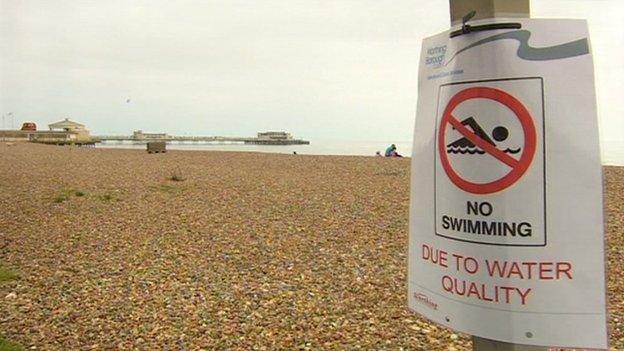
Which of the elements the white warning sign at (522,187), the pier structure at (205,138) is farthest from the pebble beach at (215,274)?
the pier structure at (205,138)

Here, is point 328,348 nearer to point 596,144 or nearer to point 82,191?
point 596,144

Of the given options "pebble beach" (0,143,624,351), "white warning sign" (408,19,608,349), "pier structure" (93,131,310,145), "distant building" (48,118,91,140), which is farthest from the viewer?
"pier structure" (93,131,310,145)

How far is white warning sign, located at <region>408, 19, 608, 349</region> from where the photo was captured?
1.21m

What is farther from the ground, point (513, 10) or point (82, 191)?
point (513, 10)

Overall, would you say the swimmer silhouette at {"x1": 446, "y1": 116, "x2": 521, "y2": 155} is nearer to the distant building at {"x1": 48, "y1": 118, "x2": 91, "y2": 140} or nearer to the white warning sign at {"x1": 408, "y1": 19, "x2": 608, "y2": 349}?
the white warning sign at {"x1": 408, "y1": 19, "x2": 608, "y2": 349}

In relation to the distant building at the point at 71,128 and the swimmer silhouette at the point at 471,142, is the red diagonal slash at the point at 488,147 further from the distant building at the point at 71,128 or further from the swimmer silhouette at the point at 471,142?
the distant building at the point at 71,128

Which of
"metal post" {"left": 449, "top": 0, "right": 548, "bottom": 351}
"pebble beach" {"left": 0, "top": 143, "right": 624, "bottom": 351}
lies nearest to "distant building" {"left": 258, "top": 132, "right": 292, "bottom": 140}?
"pebble beach" {"left": 0, "top": 143, "right": 624, "bottom": 351}

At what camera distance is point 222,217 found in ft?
30.3

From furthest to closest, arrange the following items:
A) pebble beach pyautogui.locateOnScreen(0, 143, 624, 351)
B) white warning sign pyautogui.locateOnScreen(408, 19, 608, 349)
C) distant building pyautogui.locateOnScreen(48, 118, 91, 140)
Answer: distant building pyautogui.locateOnScreen(48, 118, 91, 140)
pebble beach pyautogui.locateOnScreen(0, 143, 624, 351)
white warning sign pyautogui.locateOnScreen(408, 19, 608, 349)

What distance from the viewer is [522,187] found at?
126 cm

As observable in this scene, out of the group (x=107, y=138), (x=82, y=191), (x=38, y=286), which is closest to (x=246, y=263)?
(x=38, y=286)

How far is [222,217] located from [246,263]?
133 inches

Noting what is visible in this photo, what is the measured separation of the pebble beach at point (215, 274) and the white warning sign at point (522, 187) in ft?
3.23

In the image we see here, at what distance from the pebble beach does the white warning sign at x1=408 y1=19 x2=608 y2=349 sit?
0.99 metres
